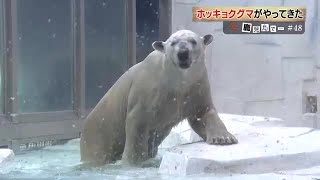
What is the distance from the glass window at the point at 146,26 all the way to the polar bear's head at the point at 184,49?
3425 millimetres

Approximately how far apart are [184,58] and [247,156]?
0.84 meters

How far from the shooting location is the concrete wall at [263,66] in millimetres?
8734

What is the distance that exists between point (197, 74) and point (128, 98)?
1.79 feet

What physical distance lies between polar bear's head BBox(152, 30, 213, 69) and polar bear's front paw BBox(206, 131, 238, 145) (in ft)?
1.64

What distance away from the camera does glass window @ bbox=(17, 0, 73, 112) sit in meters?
7.38

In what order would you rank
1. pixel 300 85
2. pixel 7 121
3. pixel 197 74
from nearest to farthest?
pixel 197 74, pixel 7 121, pixel 300 85

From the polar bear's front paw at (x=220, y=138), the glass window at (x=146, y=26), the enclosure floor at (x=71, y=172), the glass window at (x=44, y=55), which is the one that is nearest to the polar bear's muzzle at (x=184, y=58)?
the polar bear's front paw at (x=220, y=138)

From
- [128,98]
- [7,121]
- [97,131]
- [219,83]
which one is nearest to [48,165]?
[97,131]

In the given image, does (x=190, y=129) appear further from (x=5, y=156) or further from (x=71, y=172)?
(x=5, y=156)

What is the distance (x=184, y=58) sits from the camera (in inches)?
189

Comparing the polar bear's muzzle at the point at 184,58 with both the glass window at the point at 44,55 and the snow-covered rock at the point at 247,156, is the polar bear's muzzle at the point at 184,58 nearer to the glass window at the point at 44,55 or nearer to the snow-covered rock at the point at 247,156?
the snow-covered rock at the point at 247,156

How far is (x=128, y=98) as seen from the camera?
203 inches

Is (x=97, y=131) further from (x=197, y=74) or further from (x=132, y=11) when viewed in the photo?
(x=132, y=11)

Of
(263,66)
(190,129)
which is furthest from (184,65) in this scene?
(263,66)
